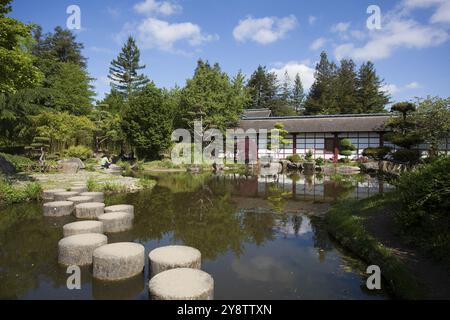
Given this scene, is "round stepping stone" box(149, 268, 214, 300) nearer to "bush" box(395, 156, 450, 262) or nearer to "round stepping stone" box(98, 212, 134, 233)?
"round stepping stone" box(98, 212, 134, 233)

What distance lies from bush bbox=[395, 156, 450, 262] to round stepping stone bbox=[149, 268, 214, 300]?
420 centimetres

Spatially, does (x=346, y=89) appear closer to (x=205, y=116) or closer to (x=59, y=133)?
(x=205, y=116)

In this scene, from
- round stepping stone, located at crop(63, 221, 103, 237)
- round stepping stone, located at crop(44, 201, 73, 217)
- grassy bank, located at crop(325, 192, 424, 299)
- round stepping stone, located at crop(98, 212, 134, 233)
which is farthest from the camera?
round stepping stone, located at crop(44, 201, 73, 217)

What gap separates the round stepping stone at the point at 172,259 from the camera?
Result: 5.44 m

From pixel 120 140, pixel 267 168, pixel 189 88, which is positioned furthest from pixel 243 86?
pixel 120 140

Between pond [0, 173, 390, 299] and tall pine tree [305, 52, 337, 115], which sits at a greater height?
tall pine tree [305, 52, 337, 115]

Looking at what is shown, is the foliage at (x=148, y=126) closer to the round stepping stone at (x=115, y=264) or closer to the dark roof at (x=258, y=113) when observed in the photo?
the dark roof at (x=258, y=113)

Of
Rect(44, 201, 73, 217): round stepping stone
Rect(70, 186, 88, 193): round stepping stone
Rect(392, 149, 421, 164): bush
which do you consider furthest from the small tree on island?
Rect(44, 201, 73, 217): round stepping stone

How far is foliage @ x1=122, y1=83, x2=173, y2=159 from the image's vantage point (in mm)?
28281

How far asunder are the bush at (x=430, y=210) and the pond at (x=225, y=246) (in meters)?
1.36

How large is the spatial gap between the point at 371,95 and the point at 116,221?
4875cm

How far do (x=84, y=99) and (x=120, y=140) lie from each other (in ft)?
26.3

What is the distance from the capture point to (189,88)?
31.7m
